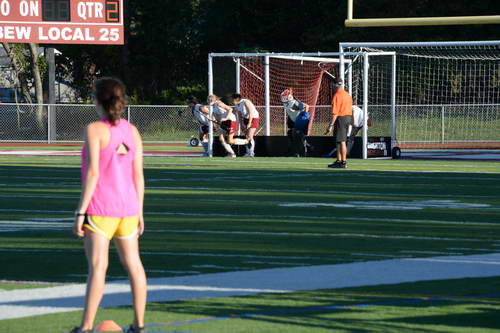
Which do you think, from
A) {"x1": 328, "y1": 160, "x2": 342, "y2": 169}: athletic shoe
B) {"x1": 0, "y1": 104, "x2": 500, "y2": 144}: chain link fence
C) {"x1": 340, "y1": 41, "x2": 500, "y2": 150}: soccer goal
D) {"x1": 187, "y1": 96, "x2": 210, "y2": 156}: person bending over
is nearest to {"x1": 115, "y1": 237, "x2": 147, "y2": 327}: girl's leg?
{"x1": 328, "y1": 160, "x2": 342, "y2": 169}: athletic shoe

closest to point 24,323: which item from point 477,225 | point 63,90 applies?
point 477,225

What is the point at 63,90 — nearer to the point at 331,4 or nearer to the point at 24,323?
the point at 331,4

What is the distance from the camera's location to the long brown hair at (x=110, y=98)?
23.6 ft

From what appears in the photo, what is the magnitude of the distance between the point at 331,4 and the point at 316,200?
4235 cm

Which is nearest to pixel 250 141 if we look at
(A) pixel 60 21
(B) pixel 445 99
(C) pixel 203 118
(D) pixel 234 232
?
(C) pixel 203 118

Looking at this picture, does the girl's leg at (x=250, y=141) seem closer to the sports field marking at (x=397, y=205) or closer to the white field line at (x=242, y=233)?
the sports field marking at (x=397, y=205)

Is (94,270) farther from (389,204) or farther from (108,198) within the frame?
(389,204)

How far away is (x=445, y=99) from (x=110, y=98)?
147ft

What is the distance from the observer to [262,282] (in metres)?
9.55

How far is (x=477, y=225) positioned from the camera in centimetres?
1391

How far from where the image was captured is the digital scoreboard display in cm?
3678

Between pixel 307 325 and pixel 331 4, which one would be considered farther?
pixel 331 4

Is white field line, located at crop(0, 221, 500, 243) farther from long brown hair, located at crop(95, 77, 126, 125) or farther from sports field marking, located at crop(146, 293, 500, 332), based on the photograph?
long brown hair, located at crop(95, 77, 126, 125)

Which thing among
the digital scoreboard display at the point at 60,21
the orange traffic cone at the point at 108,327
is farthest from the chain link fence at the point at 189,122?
the orange traffic cone at the point at 108,327
